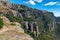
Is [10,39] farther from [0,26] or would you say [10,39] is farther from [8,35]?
[0,26]

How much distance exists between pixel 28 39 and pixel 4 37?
4.80 metres

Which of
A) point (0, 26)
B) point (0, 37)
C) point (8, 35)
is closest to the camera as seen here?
point (0, 37)

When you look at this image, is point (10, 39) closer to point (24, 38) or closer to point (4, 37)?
point (4, 37)

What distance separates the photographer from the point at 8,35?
3027 cm

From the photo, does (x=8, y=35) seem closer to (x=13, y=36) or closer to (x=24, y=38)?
(x=13, y=36)

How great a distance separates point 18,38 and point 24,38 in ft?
5.63

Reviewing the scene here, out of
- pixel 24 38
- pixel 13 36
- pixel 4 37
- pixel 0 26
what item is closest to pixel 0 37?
pixel 4 37

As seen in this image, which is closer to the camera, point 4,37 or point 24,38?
point 4,37

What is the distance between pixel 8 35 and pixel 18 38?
6.28 feet

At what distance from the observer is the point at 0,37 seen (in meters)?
28.3

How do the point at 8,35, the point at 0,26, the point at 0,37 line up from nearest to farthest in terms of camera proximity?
the point at 0,37 → the point at 8,35 → the point at 0,26

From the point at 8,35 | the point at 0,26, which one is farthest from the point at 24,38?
the point at 0,26

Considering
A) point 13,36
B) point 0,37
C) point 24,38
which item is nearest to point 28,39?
point 24,38

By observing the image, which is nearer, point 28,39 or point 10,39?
point 10,39
